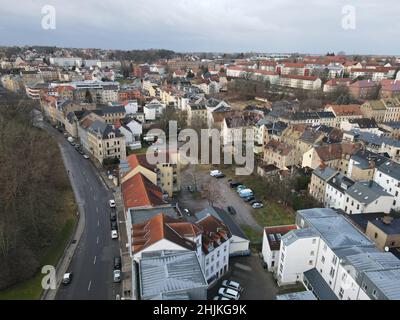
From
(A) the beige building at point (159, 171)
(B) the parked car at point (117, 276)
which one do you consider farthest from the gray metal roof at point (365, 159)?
(B) the parked car at point (117, 276)

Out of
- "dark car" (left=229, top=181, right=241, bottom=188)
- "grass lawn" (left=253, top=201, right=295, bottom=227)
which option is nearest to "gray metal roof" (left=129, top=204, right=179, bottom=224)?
"grass lawn" (left=253, top=201, right=295, bottom=227)

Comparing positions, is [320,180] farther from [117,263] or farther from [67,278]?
[67,278]

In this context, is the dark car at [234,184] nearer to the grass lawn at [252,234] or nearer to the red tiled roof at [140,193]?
the grass lawn at [252,234]

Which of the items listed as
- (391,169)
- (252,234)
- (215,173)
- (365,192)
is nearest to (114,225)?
(252,234)

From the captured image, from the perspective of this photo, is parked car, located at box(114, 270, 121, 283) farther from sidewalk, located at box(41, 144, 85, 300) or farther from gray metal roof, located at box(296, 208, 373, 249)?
gray metal roof, located at box(296, 208, 373, 249)

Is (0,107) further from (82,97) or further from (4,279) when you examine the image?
(4,279)

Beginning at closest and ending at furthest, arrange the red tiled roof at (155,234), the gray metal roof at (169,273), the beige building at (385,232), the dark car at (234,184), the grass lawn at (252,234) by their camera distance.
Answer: the gray metal roof at (169,273) < the red tiled roof at (155,234) < the beige building at (385,232) < the grass lawn at (252,234) < the dark car at (234,184)
